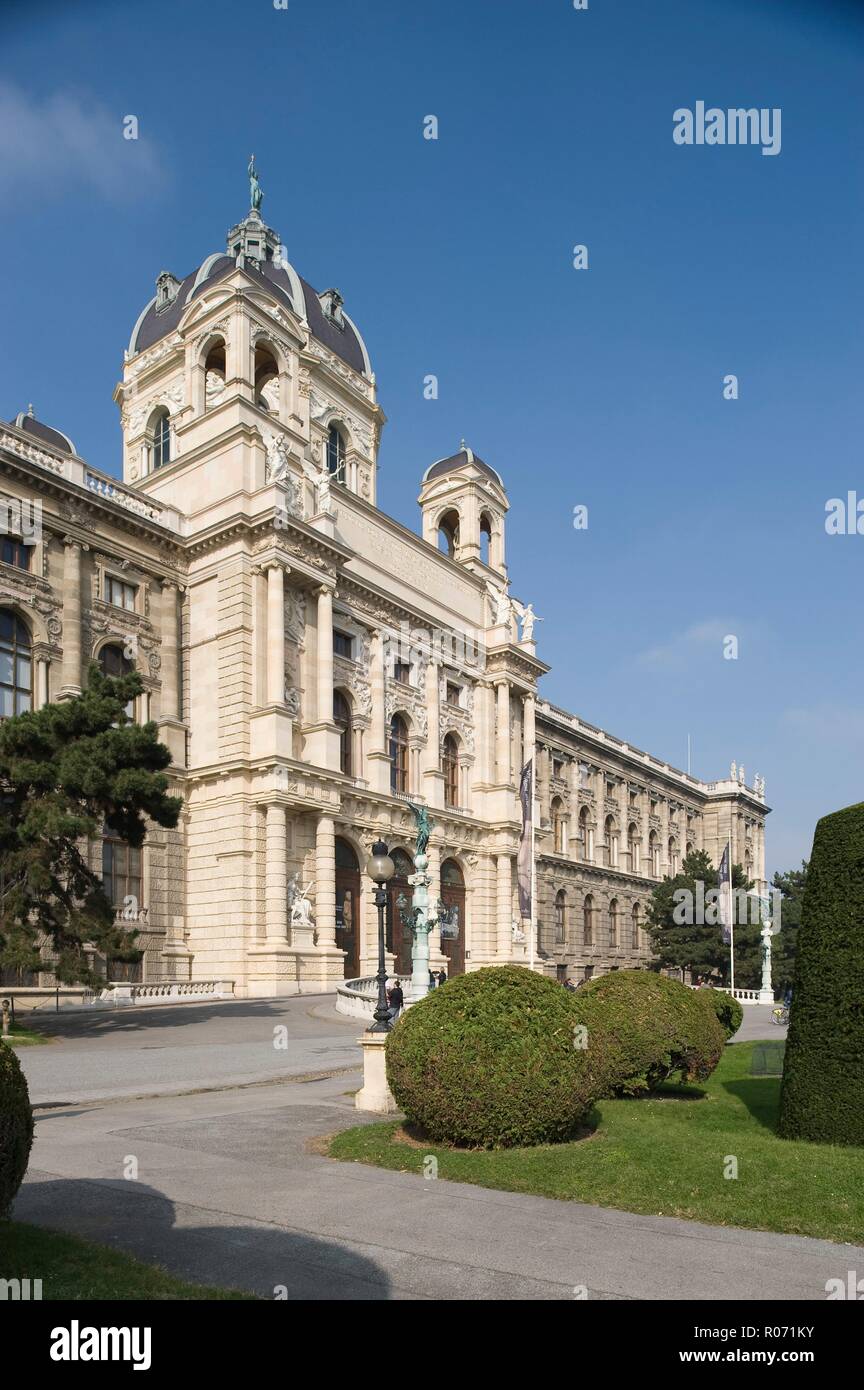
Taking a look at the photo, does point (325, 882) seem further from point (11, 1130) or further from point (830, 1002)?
point (11, 1130)

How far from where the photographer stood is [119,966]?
36.4 metres

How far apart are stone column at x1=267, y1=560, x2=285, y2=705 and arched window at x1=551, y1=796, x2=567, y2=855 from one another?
33.3 metres

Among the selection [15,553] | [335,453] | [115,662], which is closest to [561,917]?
[335,453]

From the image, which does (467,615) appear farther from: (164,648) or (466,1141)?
(466,1141)

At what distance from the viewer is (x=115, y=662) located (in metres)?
38.9

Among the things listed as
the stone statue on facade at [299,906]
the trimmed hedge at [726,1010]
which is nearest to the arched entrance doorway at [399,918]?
the stone statue on facade at [299,906]

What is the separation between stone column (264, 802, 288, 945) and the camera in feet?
127

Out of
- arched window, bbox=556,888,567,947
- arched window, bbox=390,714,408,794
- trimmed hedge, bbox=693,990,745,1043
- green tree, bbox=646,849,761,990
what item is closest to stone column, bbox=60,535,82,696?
arched window, bbox=390,714,408,794

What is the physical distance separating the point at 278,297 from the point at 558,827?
37311 mm

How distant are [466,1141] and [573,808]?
60806 mm

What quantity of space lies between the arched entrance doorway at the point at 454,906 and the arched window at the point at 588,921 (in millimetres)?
19466

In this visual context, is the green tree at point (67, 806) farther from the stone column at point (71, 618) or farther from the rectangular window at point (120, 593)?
the rectangular window at point (120, 593)

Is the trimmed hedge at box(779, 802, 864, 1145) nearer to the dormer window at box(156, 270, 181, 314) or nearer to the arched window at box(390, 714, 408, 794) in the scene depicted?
the arched window at box(390, 714, 408, 794)
